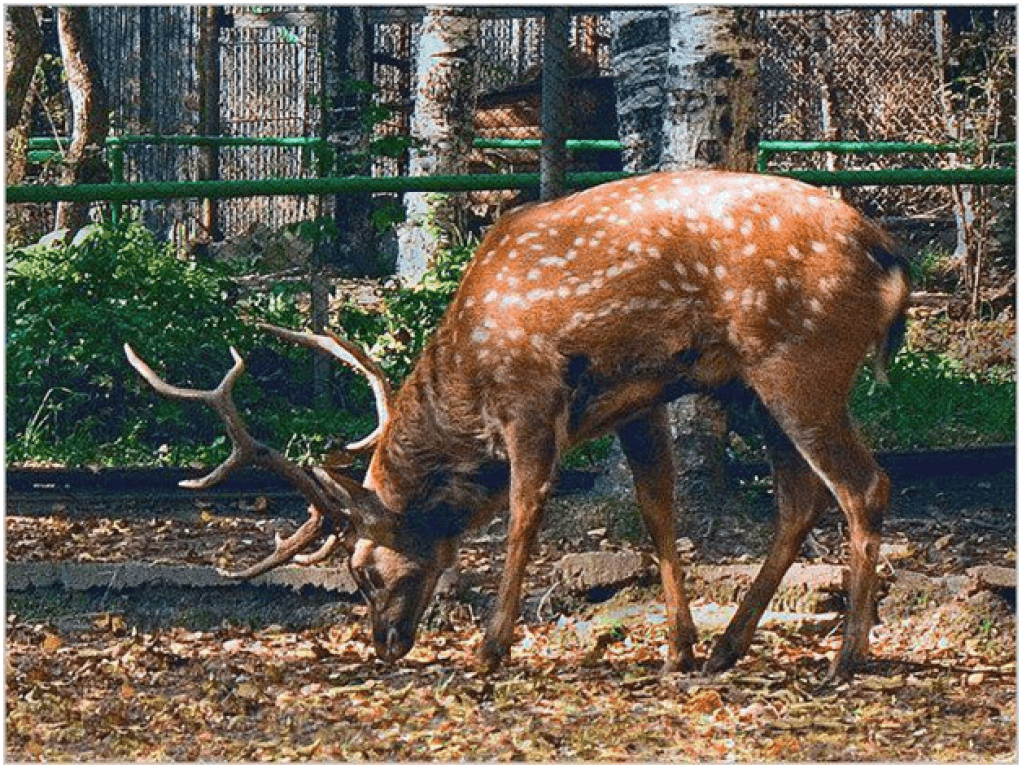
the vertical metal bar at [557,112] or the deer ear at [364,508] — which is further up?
the vertical metal bar at [557,112]

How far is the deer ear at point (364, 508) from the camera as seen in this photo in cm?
579

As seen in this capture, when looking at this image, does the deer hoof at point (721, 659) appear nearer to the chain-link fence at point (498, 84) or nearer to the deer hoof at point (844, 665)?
the deer hoof at point (844, 665)

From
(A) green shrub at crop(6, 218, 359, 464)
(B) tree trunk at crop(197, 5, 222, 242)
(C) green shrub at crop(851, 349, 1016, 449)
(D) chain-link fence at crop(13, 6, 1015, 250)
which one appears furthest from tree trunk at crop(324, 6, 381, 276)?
(C) green shrub at crop(851, 349, 1016, 449)

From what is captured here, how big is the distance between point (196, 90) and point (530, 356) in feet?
39.0

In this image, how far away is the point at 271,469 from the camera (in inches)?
225

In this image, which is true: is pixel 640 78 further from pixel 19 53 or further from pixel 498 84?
pixel 498 84

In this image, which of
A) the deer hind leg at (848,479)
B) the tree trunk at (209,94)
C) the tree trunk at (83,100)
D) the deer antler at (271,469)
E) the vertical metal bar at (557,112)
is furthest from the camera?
the tree trunk at (209,94)

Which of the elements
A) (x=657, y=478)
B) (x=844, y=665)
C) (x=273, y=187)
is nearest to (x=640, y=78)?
(x=273, y=187)

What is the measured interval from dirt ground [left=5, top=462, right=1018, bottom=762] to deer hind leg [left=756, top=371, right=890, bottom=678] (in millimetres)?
135

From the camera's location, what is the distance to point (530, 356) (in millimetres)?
5531

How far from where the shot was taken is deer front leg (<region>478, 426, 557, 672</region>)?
5.56 meters

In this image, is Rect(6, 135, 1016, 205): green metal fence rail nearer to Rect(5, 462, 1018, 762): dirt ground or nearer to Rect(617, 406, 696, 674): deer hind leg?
Rect(5, 462, 1018, 762): dirt ground

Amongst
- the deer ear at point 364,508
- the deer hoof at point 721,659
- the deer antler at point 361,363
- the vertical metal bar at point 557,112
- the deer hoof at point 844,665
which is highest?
the vertical metal bar at point 557,112

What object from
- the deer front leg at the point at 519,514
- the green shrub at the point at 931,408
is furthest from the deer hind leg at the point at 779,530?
the green shrub at the point at 931,408
